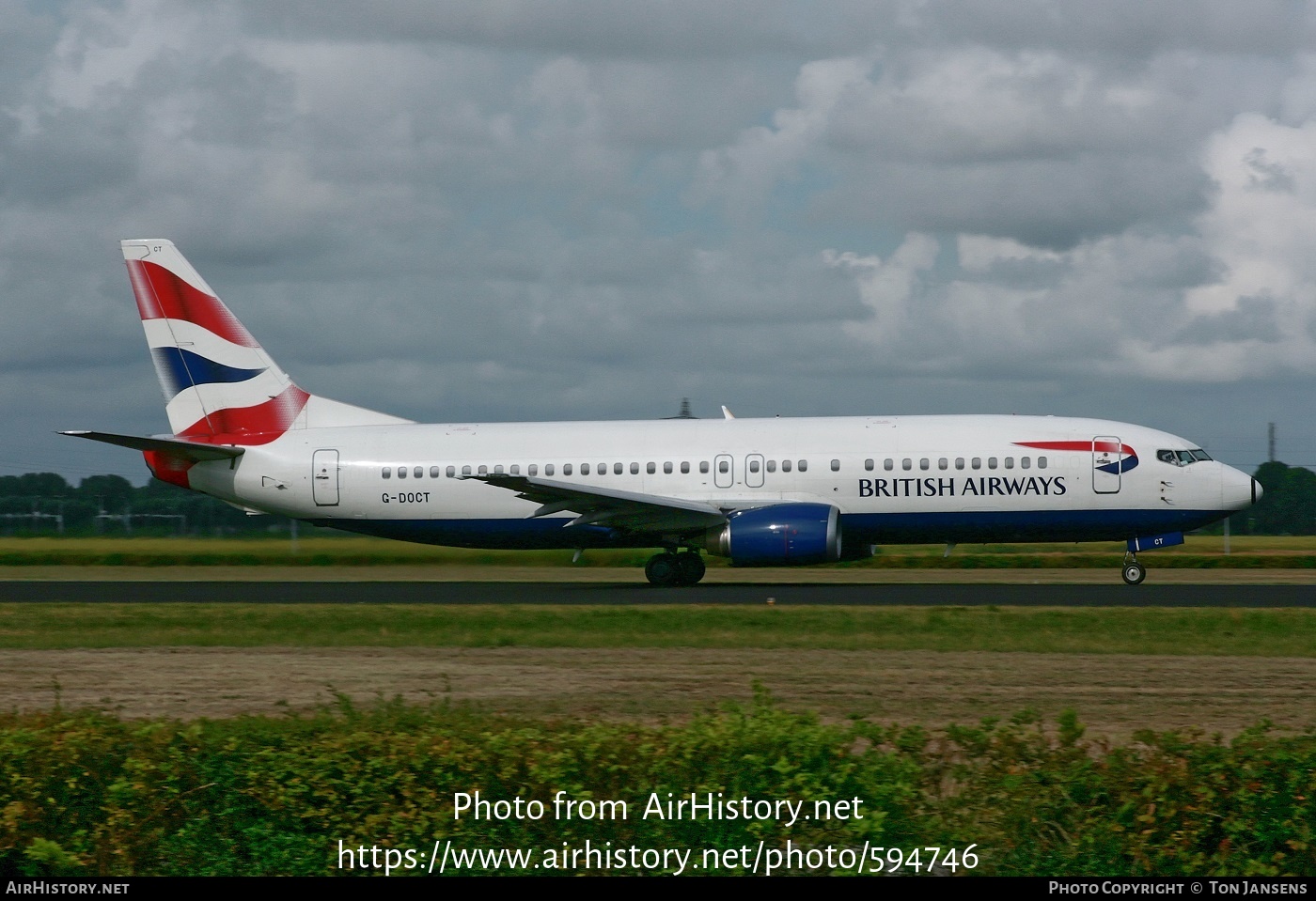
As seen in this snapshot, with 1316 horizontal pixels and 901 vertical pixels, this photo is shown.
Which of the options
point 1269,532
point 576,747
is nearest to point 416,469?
point 576,747

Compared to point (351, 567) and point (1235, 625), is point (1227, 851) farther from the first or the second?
point (351, 567)

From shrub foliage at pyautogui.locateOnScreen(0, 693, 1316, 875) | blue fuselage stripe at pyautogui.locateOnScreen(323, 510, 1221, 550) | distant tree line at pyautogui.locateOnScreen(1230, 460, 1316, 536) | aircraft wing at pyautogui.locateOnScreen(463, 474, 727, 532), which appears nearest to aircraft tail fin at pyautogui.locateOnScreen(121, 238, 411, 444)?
aircraft wing at pyautogui.locateOnScreen(463, 474, 727, 532)

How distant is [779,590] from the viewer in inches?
1056

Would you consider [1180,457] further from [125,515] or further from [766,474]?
[125,515]

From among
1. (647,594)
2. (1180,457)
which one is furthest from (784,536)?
(1180,457)

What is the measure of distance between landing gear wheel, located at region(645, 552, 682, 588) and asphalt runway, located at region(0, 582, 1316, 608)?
0.46 m

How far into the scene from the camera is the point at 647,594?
2656 centimetres

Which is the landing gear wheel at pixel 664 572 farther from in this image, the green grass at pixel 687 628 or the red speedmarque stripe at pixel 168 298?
the red speedmarque stripe at pixel 168 298

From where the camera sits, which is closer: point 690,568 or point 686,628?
point 686,628

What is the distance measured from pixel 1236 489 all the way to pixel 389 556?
2023 centimetres

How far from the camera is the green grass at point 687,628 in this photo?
1689 cm

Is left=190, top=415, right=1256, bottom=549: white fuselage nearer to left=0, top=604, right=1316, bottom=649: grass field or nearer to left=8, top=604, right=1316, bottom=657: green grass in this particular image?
left=8, top=604, right=1316, bottom=657: green grass

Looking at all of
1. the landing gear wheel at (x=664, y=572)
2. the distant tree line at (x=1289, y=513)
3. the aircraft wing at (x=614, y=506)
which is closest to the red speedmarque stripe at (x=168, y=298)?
the aircraft wing at (x=614, y=506)
